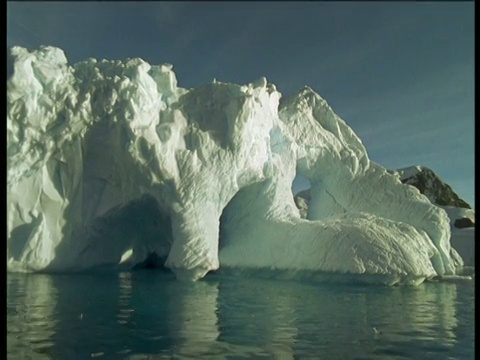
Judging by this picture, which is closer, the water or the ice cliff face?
the water

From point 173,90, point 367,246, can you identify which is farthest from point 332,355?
point 173,90

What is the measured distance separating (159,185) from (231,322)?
8.02 meters

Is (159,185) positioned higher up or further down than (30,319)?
higher up

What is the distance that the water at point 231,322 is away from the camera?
6152mm

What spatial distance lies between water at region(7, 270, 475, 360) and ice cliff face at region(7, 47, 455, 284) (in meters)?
1.77

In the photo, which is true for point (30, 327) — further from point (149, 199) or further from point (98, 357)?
point (149, 199)

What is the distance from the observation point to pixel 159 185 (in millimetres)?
15469

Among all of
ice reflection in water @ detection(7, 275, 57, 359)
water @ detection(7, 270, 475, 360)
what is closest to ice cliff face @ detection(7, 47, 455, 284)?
water @ detection(7, 270, 475, 360)

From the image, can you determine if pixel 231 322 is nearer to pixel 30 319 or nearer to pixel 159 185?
pixel 30 319

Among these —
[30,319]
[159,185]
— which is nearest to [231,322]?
[30,319]

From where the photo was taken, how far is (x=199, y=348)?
20.4 feet

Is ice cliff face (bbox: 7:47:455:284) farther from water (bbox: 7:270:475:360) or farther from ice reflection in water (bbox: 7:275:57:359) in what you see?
ice reflection in water (bbox: 7:275:57:359)

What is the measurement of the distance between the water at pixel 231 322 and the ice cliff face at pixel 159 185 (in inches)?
69.7

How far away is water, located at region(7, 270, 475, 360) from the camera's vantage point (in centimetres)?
615
